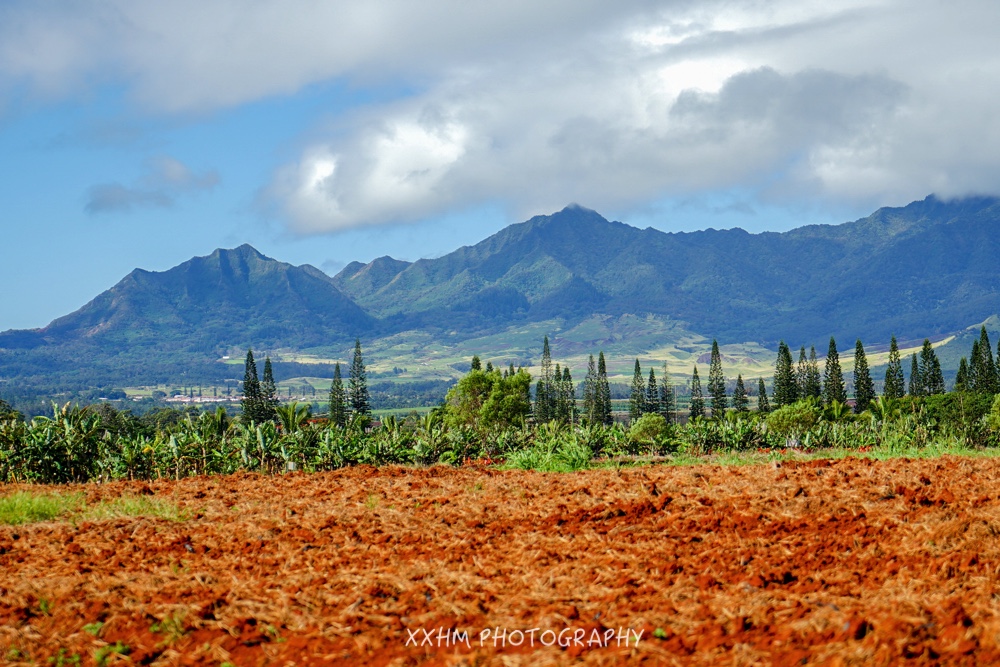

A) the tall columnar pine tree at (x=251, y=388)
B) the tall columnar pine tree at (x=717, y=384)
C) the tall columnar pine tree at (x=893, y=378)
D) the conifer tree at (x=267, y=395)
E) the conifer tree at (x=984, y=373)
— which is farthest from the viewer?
the tall columnar pine tree at (x=717, y=384)

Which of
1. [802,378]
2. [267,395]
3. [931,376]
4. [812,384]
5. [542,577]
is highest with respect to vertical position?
[542,577]

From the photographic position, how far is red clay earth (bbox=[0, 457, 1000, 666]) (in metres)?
5.32

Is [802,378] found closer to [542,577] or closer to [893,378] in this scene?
[893,378]

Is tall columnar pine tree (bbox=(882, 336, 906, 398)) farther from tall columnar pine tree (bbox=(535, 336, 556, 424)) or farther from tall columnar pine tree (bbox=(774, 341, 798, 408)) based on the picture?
tall columnar pine tree (bbox=(535, 336, 556, 424))

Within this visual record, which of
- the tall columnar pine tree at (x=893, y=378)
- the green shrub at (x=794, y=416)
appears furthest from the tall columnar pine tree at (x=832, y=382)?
the green shrub at (x=794, y=416)

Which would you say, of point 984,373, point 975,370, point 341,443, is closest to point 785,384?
point 975,370

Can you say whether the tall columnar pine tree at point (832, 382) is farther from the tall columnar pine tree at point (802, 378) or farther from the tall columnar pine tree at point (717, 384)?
the tall columnar pine tree at point (717, 384)

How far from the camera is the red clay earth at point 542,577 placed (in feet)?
17.4

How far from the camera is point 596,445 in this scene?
74.4ft

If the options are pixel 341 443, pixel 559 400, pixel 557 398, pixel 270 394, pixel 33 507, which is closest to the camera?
pixel 33 507

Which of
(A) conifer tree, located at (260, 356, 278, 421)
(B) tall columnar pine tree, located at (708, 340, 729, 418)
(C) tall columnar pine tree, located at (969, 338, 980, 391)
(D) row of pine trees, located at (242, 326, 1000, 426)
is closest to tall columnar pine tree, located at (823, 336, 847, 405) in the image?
(D) row of pine trees, located at (242, 326, 1000, 426)

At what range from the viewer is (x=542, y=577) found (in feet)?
22.4

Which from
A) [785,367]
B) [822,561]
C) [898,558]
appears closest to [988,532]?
[898,558]

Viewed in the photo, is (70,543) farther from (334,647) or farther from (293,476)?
(293,476)
